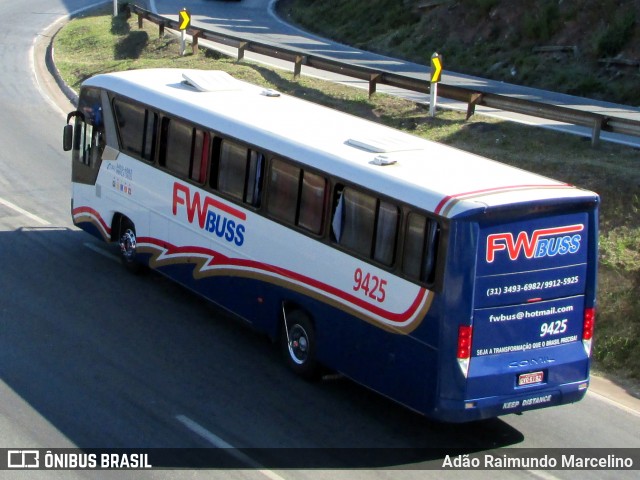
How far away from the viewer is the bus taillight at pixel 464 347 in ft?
32.5

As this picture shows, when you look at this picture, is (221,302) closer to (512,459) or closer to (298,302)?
(298,302)

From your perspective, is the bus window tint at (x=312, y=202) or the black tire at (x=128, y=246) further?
the black tire at (x=128, y=246)

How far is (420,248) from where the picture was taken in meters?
10.2

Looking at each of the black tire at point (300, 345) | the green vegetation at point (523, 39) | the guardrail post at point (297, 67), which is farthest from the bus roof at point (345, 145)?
the green vegetation at point (523, 39)

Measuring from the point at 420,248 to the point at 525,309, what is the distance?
3.90ft

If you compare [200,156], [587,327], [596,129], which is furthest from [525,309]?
[596,129]

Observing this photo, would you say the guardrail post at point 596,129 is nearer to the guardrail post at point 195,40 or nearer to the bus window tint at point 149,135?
the bus window tint at point 149,135

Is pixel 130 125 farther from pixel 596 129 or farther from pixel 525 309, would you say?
pixel 596 129

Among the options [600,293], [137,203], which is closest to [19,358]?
[137,203]

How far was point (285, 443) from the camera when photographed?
10438 mm

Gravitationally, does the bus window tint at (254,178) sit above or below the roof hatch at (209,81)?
below

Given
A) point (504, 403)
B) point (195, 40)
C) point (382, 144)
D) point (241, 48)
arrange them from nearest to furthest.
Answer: point (504, 403), point (382, 144), point (241, 48), point (195, 40)

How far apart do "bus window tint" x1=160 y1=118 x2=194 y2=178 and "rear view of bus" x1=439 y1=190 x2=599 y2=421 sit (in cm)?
525

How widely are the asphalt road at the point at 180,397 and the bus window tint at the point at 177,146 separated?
1916 mm
